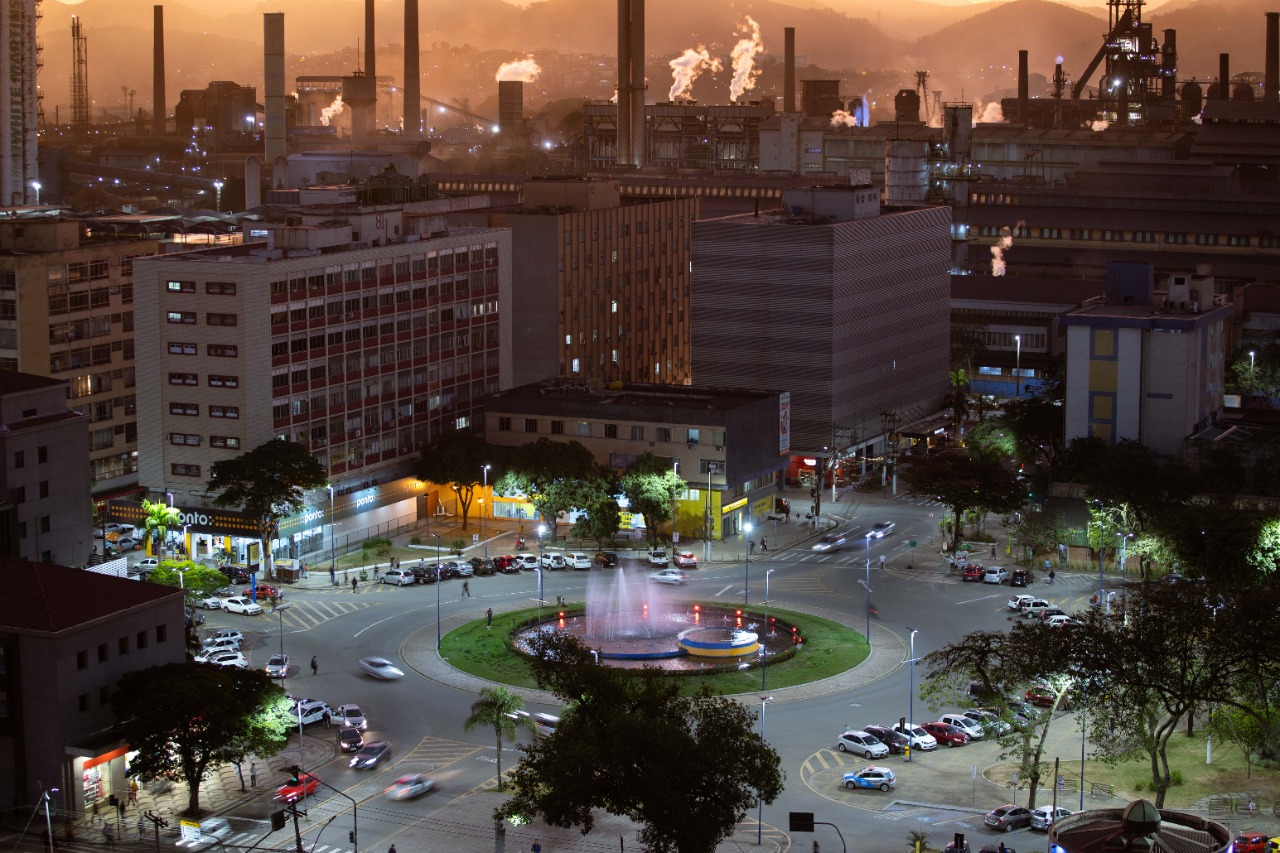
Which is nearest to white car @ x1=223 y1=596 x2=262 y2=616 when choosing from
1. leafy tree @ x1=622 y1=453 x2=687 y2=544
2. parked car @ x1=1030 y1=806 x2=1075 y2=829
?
leafy tree @ x1=622 y1=453 x2=687 y2=544

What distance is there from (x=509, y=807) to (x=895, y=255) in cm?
8302

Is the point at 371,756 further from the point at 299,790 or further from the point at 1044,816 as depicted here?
the point at 1044,816

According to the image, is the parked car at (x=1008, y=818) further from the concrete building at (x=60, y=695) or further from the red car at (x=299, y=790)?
the concrete building at (x=60, y=695)

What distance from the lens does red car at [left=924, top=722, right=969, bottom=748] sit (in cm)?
7500

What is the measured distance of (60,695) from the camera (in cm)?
6700

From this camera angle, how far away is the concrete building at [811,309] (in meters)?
128

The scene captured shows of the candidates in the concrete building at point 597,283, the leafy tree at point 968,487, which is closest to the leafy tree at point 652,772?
the leafy tree at point 968,487

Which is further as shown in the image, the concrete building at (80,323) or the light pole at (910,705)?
the concrete building at (80,323)

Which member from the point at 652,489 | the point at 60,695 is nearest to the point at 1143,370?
the point at 652,489

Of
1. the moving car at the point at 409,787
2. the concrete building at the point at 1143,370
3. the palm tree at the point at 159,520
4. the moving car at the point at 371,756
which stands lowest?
the moving car at the point at 409,787

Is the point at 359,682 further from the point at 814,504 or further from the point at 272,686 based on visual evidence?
the point at 814,504

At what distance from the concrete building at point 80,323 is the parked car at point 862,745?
58.3m

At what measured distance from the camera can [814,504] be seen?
388 feet

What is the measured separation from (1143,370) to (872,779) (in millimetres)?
51006
